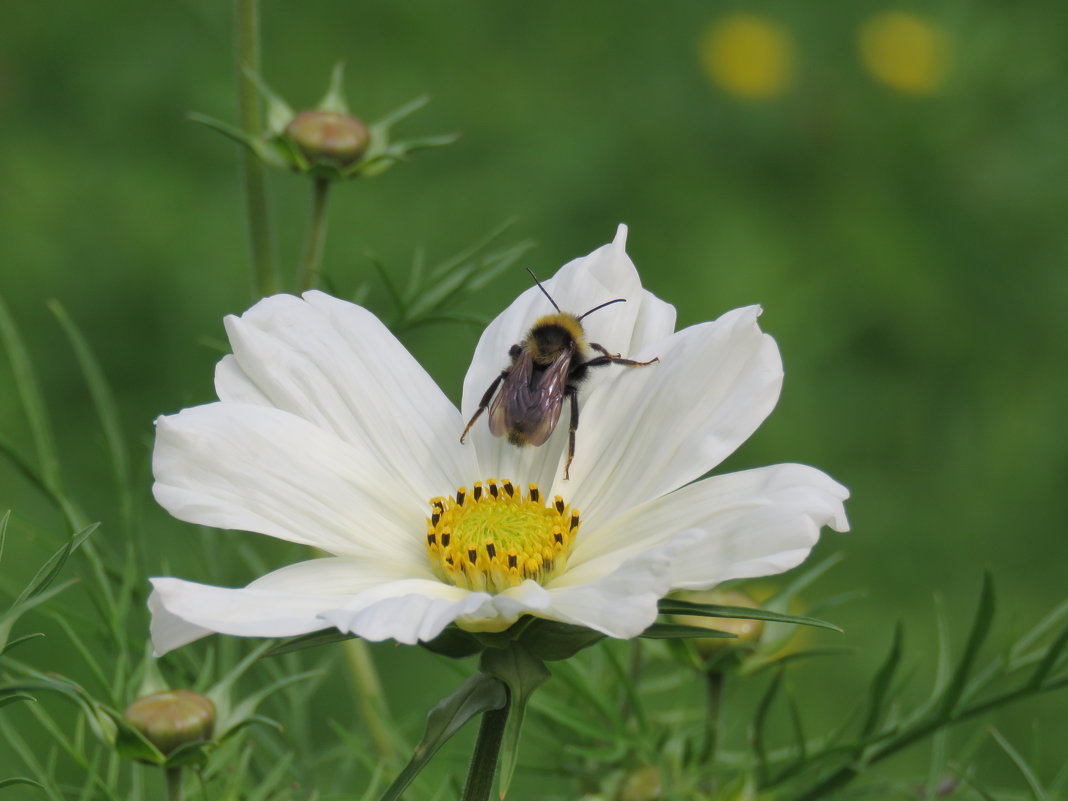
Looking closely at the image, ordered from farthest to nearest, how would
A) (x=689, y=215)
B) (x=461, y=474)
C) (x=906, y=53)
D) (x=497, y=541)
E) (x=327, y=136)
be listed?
1. (x=906, y=53)
2. (x=689, y=215)
3. (x=327, y=136)
4. (x=461, y=474)
5. (x=497, y=541)

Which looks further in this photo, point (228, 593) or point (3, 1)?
point (3, 1)

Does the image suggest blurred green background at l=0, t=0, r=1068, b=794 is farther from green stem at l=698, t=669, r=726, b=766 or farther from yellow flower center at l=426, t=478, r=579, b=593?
yellow flower center at l=426, t=478, r=579, b=593

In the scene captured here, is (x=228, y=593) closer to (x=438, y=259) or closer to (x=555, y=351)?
(x=555, y=351)

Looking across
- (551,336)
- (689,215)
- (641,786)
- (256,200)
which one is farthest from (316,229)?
(689,215)

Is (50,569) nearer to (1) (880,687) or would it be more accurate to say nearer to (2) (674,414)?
(2) (674,414)

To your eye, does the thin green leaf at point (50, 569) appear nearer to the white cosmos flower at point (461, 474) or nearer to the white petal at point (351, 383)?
the white cosmos flower at point (461, 474)

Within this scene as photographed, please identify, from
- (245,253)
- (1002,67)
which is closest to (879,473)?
(1002,67)
